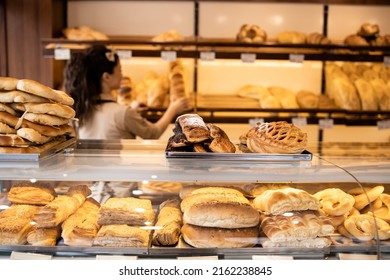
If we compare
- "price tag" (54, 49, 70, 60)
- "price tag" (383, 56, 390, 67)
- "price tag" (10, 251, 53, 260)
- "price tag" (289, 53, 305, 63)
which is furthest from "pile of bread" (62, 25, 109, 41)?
"price tag" (10, 251, 53, 260)

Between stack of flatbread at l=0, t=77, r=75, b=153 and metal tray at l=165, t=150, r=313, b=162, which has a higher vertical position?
stack of flatbread at l=0, t=77, r=75, b=153

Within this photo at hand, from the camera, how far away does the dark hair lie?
3256 millimetres

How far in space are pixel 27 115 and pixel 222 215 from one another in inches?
31.1

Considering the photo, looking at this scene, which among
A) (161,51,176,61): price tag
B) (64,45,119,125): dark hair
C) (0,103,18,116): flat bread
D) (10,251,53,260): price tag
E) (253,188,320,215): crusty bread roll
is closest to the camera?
(10,251,53,260): price tag

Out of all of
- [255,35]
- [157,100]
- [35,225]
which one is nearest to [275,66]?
[255,35]

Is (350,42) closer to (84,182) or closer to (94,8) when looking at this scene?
(94,8)

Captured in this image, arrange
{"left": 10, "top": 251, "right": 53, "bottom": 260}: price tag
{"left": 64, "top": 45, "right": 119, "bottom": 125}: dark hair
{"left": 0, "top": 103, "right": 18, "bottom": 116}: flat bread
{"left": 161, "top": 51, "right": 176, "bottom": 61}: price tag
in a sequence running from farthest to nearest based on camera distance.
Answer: {"left": 161, "top": 51, "right": 176, "bottom": 61}: price tag, {"left": 64, "top": 45, "right": 119, "bottom": 125}: dark hair, {"left": 0, "top": 103, "right": 18, "bottom": 116}: flat bread, {"left": 10, "top": 251, "right": 53, "bottom": 260}: price tag

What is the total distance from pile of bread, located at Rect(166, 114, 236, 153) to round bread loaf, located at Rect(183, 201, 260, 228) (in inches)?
8.5

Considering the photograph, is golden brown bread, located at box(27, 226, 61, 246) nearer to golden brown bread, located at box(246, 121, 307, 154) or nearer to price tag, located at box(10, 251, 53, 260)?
price tag, located at box(10, 251, 53, 260)

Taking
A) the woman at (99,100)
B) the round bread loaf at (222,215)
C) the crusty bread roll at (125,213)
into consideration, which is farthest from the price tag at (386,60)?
the crusty bread roll at (125,213)

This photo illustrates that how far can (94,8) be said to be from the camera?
4465 mm

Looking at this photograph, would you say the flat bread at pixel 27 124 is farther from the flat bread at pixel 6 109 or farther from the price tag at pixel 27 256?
the price tag at pixel 27 256

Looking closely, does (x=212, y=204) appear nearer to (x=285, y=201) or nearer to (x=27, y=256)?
(x=285, y=201)

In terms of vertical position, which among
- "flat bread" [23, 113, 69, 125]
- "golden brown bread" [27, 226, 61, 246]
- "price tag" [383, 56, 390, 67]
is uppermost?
"price tag" [383, 56, 390, 67]
